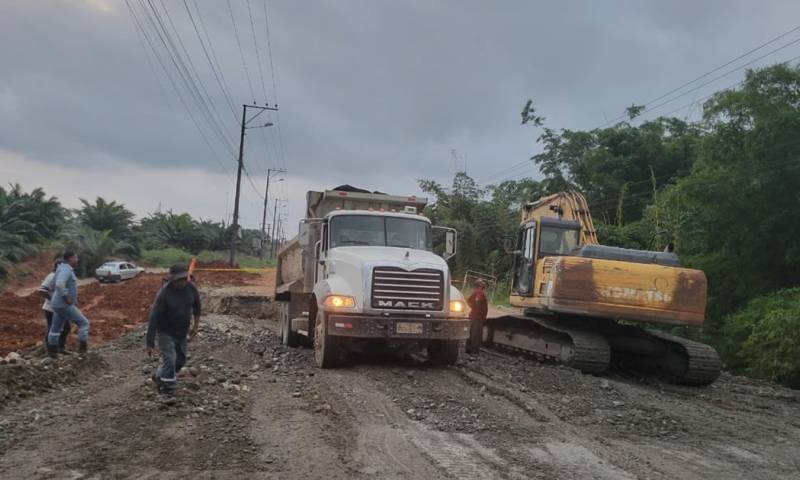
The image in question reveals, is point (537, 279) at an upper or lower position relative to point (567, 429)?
upper

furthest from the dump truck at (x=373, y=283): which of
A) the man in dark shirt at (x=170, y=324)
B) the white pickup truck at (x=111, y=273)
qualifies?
the white pickup truck at (x=111, y=273)

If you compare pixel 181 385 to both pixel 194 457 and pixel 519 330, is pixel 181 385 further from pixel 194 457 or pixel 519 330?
pixel 519 330

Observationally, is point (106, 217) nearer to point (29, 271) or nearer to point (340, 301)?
→ point (29, 271)

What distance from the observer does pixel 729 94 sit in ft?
52.7

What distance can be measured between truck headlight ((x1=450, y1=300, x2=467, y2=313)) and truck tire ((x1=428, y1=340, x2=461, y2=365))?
1.84 feet

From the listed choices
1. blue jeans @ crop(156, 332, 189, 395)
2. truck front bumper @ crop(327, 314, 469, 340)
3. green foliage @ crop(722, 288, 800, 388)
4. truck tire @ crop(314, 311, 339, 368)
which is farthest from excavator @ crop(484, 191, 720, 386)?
blue jeans @ crop(156, 332, 189, 395)

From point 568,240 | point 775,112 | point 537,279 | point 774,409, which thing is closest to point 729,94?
point 775,112

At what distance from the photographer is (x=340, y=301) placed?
1002cm

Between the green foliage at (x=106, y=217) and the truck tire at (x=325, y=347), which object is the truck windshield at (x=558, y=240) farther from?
the green foliage at (x=106, y=217)

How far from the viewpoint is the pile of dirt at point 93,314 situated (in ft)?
49.7

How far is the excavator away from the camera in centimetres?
1103

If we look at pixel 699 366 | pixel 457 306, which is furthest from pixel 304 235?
pixel 699 366

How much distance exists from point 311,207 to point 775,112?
1051 cm

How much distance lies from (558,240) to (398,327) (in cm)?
472
